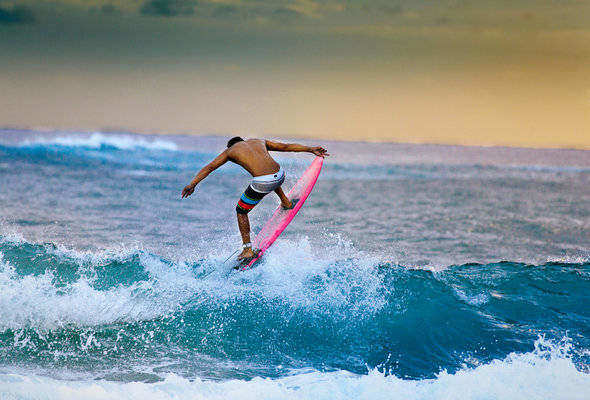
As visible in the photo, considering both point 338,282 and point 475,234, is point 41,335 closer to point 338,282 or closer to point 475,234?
point 338,282

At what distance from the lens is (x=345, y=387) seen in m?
4.92

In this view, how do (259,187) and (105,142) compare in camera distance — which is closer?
(259,187)

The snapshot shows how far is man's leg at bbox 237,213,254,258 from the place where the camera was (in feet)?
23.6

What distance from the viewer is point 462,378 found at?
5.04 metres

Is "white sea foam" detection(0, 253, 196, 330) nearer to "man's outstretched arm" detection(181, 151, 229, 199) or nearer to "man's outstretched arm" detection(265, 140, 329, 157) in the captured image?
"man's outstretched arm" detection(181, 151, 229, 199)

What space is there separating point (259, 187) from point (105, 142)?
48201 mm

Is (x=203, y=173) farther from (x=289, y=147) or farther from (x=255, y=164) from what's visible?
(x=289, y=147)

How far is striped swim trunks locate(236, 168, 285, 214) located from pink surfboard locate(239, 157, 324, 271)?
0.70 meters

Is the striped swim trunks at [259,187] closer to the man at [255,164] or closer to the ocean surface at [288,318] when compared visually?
the man at [255,164]

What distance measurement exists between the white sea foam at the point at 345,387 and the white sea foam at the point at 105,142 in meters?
48.1

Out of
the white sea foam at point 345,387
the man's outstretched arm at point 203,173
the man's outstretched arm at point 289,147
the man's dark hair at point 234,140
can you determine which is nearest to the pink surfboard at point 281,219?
the man's outstretched arm at point 289,147

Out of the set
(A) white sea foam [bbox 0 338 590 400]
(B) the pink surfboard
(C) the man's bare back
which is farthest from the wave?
(C) the man's bare back

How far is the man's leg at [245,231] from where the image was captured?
283 inches

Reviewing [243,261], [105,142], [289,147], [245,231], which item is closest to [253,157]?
[289,147]
